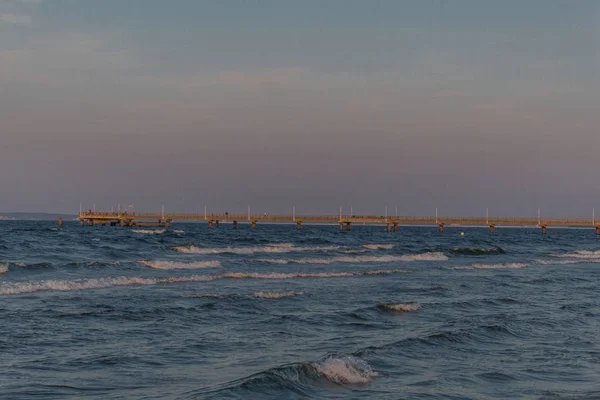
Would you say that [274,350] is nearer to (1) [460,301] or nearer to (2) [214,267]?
(1) [460,301]

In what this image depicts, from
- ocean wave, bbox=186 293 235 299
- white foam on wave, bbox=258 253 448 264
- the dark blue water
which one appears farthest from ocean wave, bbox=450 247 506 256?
ocean wave, bbox=186 293 235 299

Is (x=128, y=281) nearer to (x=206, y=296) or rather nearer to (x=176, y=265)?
(x=206, y=296)

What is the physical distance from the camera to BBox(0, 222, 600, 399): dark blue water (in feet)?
39.7

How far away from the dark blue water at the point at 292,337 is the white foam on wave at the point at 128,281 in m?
0.10

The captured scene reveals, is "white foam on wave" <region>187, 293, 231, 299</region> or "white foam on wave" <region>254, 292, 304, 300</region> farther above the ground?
"white foam on wave" <region>187, 293, 231, 299</region>

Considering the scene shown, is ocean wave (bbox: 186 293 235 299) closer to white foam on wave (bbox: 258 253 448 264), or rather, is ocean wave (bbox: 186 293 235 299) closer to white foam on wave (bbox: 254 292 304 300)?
white foam on wave (bbox: 254 292 304 300)

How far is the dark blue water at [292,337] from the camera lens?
1210 cm

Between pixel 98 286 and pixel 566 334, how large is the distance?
53.7 ft

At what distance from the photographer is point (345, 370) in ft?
42.3

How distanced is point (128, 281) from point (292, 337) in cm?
1380

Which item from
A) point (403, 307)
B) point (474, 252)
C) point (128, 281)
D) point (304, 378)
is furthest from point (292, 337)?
point (474, 252)

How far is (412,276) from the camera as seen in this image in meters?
35.7

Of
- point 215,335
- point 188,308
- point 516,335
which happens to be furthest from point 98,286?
point 516,335

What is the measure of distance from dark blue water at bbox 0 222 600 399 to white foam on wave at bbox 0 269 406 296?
10 centimetres
